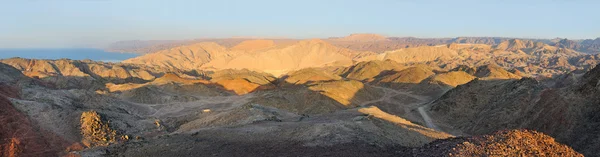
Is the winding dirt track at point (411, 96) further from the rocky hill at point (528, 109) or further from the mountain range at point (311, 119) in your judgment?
the rocky hill at point (528, 109)

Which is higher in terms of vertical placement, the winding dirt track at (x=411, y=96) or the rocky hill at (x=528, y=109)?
the rocky hill at (x=528, y=109)

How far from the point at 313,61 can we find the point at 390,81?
277 feet

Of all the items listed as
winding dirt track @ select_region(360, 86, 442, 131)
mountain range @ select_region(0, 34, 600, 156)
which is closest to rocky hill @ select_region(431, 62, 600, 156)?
mountain range @ select_region(0, 34, 600, 156)

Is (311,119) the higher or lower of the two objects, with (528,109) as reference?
higher

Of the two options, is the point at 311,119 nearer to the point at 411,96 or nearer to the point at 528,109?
the point at 528,109

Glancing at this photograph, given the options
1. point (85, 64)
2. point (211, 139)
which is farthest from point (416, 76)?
point (85, 64)

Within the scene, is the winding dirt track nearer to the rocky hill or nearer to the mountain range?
the mountain range

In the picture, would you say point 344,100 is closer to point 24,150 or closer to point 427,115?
point 427,115

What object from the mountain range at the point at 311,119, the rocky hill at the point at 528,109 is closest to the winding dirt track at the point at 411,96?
the mountain range at the point at 311,119

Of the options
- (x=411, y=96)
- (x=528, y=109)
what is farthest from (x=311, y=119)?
(x=411, y=96)

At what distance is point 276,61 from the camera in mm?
164500

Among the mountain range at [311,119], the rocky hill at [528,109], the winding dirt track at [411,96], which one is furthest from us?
the winding dirt track at [411,96]

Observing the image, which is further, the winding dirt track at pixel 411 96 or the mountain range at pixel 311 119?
the winding dirt track at pixel 411 96

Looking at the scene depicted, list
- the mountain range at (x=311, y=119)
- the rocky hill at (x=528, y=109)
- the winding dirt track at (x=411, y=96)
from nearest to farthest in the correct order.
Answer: the mountain range at (x=311, y=119), the rocky hill at (x=528, y=109), the winding dirt track at (x=411, y=96)
